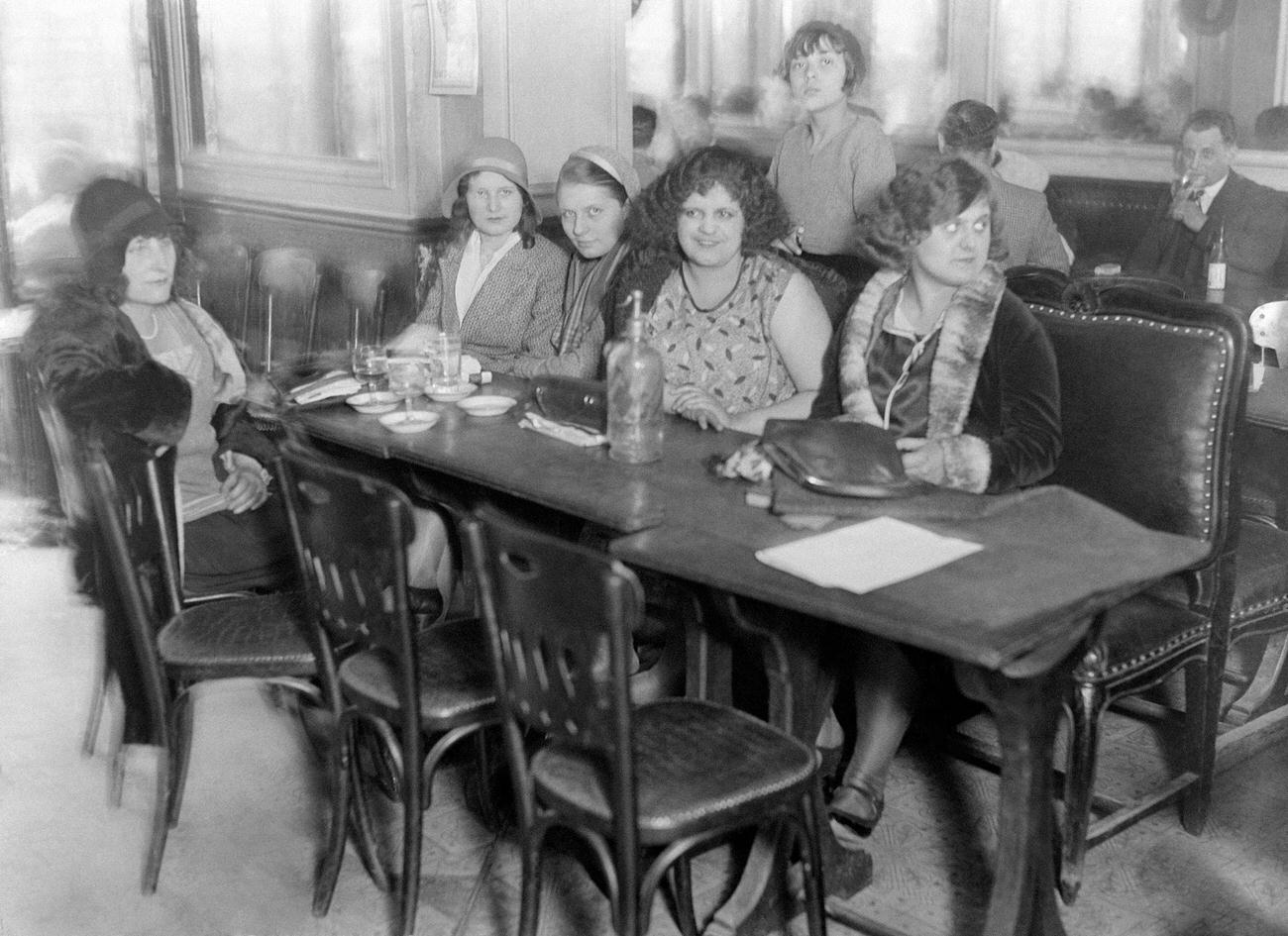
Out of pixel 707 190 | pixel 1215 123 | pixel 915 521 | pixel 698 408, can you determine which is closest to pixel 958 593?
pixel 915 521

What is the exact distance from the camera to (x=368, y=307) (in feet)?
15.2

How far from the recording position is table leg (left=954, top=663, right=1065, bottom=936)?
6.55 ft

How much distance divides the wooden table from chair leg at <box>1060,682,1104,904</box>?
338 mm

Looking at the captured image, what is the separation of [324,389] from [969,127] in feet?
9.03

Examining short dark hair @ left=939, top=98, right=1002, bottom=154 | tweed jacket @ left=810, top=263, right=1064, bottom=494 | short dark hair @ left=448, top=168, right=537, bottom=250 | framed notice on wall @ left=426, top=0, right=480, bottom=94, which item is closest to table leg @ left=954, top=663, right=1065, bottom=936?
tweed jacket @ left=810, top=263, right=1064, bottom=494

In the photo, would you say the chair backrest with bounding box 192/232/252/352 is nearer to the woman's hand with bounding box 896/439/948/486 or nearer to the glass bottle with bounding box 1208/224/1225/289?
the woman's hand with bounding box 896/439/948/486

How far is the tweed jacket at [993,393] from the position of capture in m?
2.59

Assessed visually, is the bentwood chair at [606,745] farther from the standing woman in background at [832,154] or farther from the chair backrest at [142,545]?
the standing woman in background at [832,154]

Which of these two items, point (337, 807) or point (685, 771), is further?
point (337, 807)

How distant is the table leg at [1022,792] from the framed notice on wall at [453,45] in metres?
3.13

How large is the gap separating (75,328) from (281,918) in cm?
150

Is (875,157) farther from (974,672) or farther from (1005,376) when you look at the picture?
(974,672)

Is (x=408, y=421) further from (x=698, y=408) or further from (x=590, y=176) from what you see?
(x=590, y=176)

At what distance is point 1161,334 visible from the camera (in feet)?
8.98
